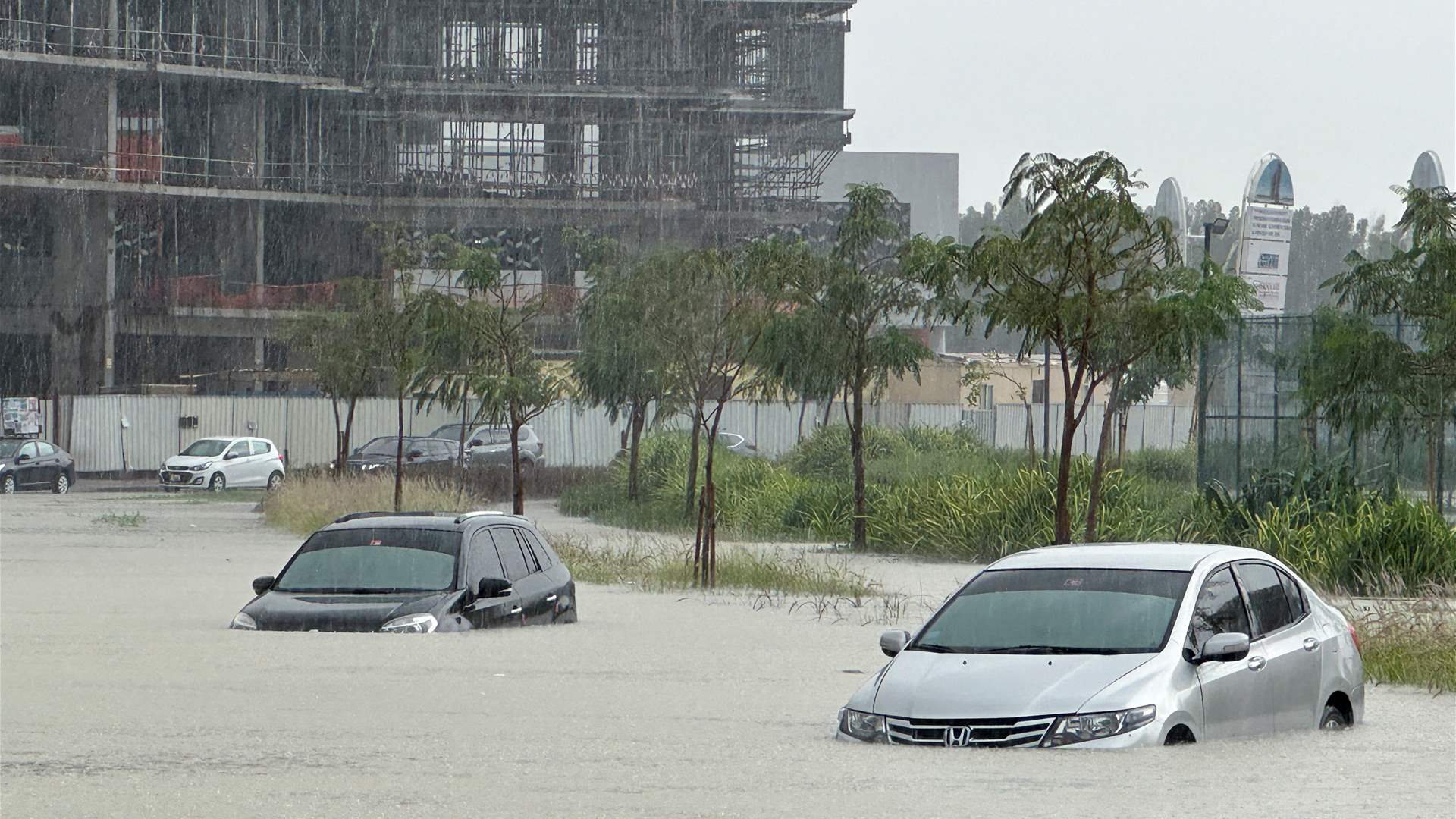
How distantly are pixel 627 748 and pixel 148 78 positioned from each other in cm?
5785

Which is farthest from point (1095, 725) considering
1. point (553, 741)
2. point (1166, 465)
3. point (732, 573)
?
point (1166, 465)

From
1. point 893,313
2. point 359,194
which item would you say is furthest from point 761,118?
point 893,313

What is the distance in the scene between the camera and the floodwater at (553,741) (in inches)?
303

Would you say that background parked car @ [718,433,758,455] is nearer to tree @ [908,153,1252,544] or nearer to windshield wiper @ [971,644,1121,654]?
tree @ [908,153,1252,544]

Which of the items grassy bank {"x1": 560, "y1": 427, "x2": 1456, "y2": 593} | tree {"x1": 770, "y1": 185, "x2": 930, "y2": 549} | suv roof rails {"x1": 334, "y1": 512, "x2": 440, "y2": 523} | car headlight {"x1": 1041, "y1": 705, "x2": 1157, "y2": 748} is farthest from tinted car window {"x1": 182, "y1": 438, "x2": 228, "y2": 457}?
car headlight {"x1": 1041, "y1": 705, "x2": 1157, "y2": 748}

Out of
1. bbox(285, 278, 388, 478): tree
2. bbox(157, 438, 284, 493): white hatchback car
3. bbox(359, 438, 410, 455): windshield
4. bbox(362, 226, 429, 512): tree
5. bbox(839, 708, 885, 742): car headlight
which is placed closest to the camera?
bbox(839, 708, 885, 742): car headlight

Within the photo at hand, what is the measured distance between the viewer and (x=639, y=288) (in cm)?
2453

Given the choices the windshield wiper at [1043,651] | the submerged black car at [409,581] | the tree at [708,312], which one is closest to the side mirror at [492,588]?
the submerged black car at [409,581]

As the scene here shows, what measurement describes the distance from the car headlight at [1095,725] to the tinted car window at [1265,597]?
52.5 inches

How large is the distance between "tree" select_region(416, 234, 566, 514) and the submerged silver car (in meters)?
15.7

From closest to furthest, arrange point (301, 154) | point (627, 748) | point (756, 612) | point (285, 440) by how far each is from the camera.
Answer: point (627, 748) → point (756, 612) → point (285, 440) → point (301, 154)

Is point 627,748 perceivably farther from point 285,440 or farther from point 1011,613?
point 285,440

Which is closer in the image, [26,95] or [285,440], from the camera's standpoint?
[285,440]

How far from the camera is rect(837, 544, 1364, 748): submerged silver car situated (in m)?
8.33
